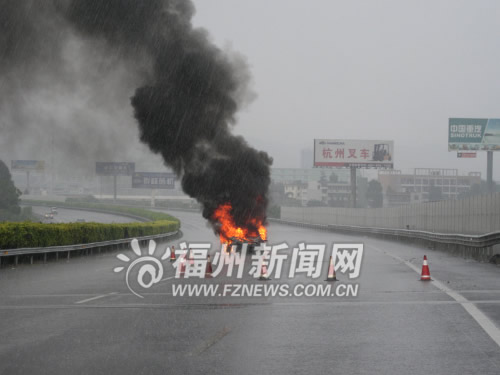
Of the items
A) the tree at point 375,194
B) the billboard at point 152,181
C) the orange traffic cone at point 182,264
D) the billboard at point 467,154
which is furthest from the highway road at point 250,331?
the tree at point 375,194

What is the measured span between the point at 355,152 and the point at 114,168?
1175 inches

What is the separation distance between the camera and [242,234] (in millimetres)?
29062

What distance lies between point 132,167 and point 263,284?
75799 millimetres

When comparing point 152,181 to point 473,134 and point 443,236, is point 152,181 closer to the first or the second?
point 473,134

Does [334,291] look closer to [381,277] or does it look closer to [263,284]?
[263,284]

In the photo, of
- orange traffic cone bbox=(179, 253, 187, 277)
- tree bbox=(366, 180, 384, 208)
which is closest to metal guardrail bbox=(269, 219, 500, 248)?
orange traffic cone bbox=(179, 253, 187, 277)

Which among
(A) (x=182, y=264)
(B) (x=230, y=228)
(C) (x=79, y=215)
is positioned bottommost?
(C) (x=79, y=215)

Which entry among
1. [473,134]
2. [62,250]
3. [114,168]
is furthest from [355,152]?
[62,250]

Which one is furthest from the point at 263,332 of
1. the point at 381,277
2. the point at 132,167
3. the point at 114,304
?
the point at 132,167

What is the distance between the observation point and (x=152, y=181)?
91.9 m

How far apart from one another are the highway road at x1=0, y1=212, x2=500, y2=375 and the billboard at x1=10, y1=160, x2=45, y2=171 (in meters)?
94.8

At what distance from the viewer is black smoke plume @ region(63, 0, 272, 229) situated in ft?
92.3

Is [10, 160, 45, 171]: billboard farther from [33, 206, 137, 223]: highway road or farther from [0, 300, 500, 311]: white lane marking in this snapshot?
[0, 300, 500, 311]: white lane marking

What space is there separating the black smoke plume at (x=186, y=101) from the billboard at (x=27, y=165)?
80727 mm
